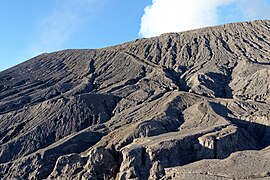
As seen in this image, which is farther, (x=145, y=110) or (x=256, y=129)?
(x=145, y=110)

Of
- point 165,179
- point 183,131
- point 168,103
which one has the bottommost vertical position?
point 165,179

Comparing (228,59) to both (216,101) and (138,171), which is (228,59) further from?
(138,171)

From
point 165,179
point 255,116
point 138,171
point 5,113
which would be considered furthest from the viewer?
point 5,113

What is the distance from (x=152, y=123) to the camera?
55.8 m

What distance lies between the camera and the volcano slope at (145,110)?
4641 cm

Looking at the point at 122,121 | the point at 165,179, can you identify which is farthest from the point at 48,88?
the point at 165,179

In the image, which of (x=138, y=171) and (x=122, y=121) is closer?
(x=138, y=171)

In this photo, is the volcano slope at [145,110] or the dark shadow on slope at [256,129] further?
the dark shadow on slope at [256,129]

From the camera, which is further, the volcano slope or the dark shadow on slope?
the dark shadow on slope

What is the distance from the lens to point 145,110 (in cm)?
6288

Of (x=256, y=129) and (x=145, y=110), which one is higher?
(x=145, y=110)

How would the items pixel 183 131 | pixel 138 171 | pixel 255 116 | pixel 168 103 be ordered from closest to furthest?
pixel 138 171 < pixel 183 131 < pixel 255 116 < pixel 168 103

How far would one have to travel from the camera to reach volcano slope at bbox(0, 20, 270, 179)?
4641 cm

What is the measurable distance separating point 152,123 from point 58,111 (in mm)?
15491
